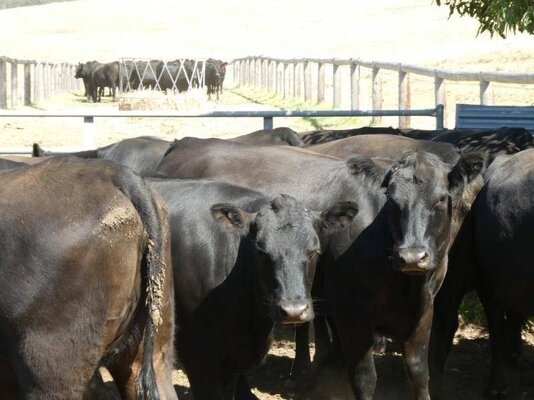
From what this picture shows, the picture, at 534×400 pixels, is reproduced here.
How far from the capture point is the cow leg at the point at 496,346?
23.4ft

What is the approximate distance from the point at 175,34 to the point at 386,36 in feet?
66.8

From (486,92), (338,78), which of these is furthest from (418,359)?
(338,78)

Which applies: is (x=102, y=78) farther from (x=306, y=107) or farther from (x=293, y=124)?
(x=293, y=124)

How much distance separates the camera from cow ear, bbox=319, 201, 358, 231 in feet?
19.6

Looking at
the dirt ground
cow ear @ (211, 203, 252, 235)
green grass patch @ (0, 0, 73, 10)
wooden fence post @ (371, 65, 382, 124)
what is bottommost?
the dirt ground

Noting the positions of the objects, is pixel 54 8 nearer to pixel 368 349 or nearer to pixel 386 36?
pixel 386 36

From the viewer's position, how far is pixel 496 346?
721cm

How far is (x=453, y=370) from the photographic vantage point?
25.9 feet

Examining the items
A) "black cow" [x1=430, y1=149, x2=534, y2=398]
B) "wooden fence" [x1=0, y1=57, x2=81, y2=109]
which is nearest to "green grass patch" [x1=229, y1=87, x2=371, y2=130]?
"wooden fence" [x1=0, y1=57, x2=81, y2=109]

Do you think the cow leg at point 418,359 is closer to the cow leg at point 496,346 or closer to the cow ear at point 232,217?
the cow leg at point 496,346

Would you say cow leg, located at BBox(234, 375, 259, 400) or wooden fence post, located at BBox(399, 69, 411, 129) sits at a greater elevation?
wooden fence post, located at BBox(399, 69, 411, 129)

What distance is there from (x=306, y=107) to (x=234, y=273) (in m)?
21.5

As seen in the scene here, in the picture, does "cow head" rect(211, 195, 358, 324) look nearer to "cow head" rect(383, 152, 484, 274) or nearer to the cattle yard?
the cattle yard

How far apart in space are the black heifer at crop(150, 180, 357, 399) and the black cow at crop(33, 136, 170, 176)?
2966 mm
